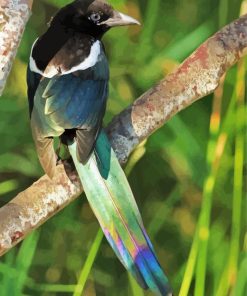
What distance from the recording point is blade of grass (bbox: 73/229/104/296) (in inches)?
53.7

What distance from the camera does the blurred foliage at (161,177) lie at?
4.49 ft

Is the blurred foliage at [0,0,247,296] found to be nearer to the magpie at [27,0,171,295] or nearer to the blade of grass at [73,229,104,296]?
the blade of grass at [73,229,104,296]

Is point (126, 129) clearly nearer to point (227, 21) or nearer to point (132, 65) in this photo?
point (132, 65)

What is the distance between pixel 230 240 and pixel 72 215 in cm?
27

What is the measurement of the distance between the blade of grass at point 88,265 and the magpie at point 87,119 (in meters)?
0.16

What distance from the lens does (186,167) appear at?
4.66 feet

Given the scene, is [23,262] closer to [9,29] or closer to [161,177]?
[161,177]

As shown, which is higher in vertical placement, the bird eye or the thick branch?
the thick branch

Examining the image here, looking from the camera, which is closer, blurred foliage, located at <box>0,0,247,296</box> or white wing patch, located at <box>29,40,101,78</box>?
white wing patch, located at <box>29,40,101,78</box>

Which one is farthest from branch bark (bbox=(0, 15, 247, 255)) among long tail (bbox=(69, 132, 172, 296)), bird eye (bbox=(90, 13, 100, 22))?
bird eye (bbox=(90, 13, 100, 22))

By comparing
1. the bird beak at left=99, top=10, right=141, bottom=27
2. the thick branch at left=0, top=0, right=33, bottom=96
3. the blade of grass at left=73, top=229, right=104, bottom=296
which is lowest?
the blade of grass at left=73, top=229, right=104, bottom=296

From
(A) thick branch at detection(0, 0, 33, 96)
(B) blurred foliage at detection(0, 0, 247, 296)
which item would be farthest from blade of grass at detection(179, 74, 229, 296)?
(A) thick branch at detection(0, 0, 33, 96)

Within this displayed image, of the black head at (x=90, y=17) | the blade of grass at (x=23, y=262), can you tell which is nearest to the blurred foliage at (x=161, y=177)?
→ the blade of grass at (x=23, y=262)

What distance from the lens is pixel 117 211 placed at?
1.19 m
